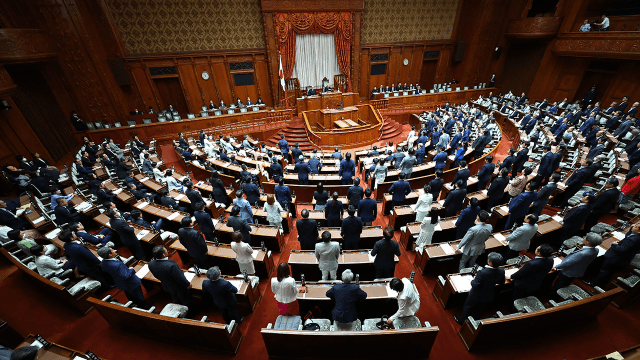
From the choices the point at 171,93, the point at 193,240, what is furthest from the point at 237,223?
the point at 171,93

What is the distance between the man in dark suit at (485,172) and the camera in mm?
6529

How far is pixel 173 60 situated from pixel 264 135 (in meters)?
6.76

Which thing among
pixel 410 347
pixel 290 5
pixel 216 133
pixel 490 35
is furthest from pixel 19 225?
pixel 490 35

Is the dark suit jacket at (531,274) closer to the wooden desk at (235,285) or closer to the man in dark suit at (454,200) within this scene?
the man in dark suit at (454,200)

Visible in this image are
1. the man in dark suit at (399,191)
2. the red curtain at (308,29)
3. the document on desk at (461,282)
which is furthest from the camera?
the red curtain at (308,29)

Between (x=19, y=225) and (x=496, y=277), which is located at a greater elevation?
(x=19, y=225)

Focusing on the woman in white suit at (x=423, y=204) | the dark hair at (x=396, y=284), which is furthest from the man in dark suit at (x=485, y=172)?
the dark hair at (x=396, y=284)

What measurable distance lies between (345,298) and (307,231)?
179 cm

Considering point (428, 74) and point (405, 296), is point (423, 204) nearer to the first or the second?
point (405, 296)

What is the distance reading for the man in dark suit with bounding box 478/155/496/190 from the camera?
6.53 meters

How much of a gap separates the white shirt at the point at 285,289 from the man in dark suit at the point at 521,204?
4.76 meters

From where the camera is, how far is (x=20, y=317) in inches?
162

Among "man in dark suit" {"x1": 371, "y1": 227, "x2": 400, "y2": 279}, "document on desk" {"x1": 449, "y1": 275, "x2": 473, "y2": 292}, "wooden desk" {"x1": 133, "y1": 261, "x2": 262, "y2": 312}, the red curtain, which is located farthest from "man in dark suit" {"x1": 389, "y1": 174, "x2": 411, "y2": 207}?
the red curtain

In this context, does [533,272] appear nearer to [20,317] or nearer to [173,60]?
[20,317]
